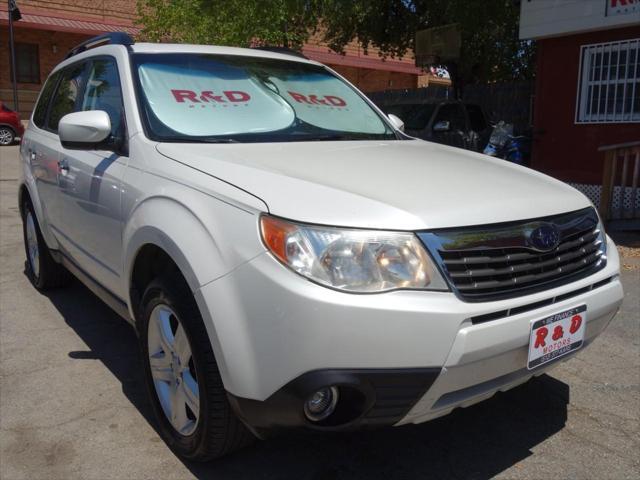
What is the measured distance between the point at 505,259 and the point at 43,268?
12.5 feet

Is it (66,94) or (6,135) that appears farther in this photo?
(6,135)

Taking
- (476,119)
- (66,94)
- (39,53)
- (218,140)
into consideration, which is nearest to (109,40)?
(66,94)

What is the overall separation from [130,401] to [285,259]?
1.67 m

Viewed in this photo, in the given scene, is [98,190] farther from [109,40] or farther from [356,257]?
[356,257]

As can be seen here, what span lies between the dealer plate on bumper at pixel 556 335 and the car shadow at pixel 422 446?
0.60 m

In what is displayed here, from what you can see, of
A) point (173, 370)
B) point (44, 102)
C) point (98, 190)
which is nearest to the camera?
point (173, 370)

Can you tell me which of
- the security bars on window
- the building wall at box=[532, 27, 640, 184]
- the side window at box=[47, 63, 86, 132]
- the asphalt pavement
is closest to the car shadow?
the asphalt pavement

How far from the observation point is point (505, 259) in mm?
2232

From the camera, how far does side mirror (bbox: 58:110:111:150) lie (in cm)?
294

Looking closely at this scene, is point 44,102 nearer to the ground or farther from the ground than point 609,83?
nearer to the ground

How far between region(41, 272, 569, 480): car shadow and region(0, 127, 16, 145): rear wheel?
1623cm

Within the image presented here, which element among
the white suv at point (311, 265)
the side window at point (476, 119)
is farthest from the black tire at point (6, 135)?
the white suv at point (311, 265)

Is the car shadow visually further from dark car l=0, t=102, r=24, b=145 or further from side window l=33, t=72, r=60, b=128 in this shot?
dark car l=0, t=102, r=24, b=145

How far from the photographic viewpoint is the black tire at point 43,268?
470cm
